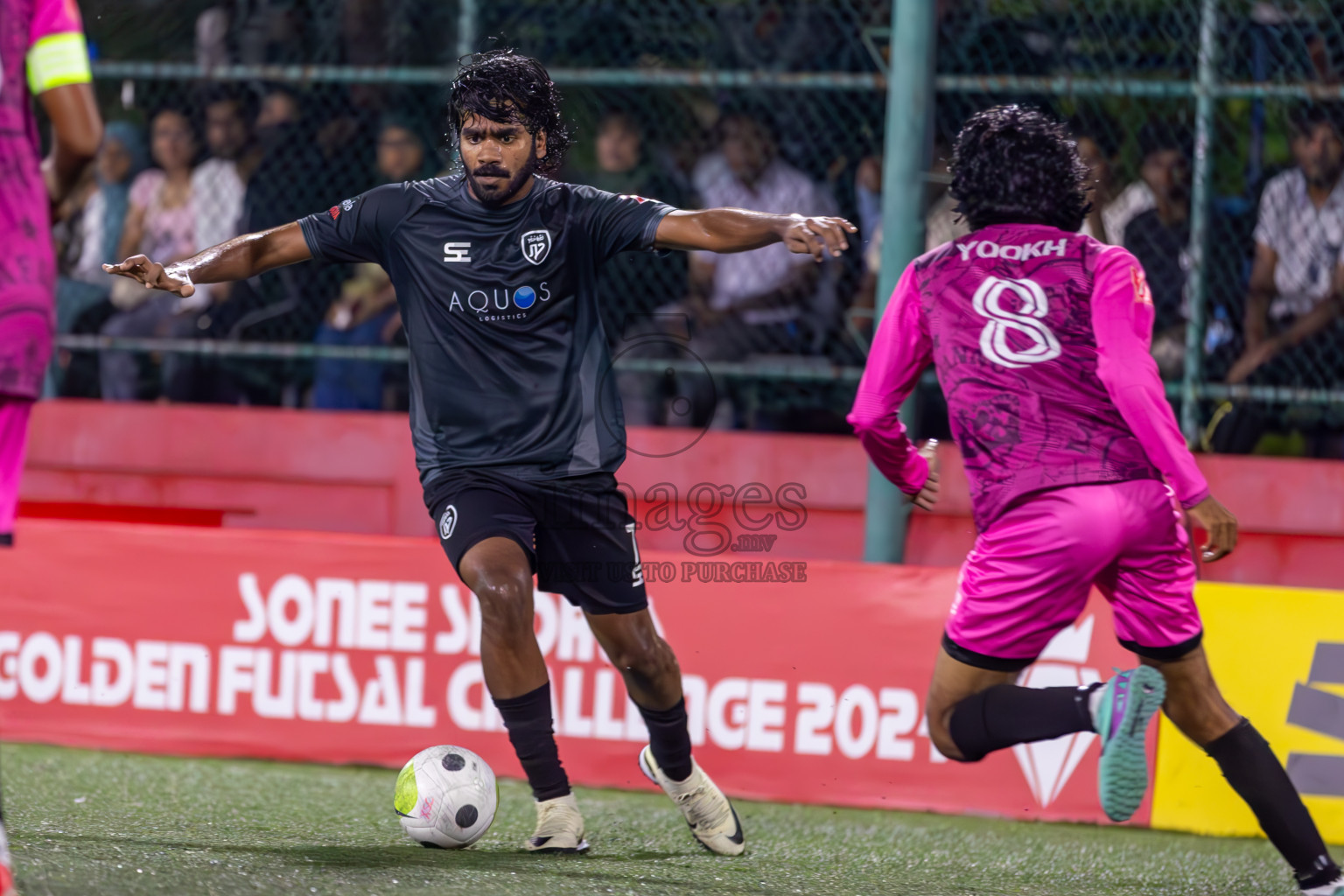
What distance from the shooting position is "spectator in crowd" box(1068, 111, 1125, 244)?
624cm

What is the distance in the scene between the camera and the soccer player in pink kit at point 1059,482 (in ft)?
10.9

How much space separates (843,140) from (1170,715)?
11.9ft

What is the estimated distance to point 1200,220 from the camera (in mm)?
6031

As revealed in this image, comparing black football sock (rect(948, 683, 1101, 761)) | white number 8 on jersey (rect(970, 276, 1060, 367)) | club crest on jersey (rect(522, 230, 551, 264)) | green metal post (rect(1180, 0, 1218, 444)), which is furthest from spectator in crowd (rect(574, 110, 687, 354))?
black football sock (rect(948, 683, 1101, 761))

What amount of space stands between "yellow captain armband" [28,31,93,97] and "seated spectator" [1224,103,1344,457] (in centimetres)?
465

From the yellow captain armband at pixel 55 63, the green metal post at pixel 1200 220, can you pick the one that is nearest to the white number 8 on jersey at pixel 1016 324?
the yellow captain armband at pixel 55 63

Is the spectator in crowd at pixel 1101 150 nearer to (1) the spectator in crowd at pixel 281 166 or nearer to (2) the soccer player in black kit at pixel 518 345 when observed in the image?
(2) the soccer player in black kit at pixel 518 345

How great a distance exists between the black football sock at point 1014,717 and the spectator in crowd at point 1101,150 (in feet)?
10.4

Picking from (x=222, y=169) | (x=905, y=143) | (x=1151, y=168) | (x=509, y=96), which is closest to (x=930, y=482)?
(x=509, y=96)

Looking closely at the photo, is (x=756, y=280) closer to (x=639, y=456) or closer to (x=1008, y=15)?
(x=639, y=456)

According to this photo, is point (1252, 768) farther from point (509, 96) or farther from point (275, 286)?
point (275, 286)

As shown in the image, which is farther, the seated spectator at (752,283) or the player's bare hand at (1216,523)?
the seated spectator at (752,283)

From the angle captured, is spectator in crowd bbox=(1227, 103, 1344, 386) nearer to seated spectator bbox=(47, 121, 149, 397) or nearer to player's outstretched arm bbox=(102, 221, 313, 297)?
player's outstretched arm bbox=(102, 221, 313, 297)

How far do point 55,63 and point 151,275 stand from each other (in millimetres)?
874
